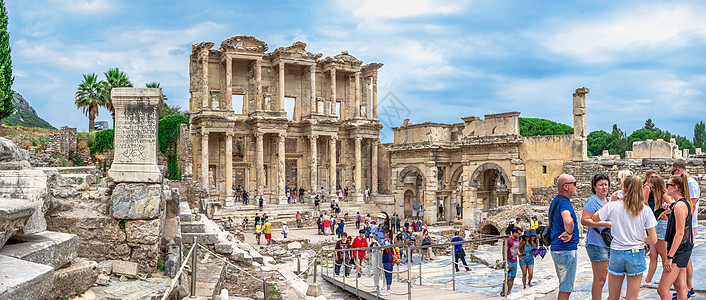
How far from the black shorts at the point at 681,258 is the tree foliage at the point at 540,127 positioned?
65.4m

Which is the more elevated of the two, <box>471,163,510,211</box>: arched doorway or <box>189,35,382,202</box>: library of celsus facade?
<box>189,35,382,202</box>: library of celsus facade

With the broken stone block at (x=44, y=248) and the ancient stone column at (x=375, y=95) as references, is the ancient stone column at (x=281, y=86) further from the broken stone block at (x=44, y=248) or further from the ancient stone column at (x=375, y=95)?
the broken stone block at (x=44, y=248)

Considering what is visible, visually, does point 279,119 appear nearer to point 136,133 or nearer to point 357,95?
point 357,95

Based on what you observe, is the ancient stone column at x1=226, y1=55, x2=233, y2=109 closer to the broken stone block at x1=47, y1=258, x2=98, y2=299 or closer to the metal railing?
the metal railing

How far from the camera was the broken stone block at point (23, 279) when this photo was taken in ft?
12.3

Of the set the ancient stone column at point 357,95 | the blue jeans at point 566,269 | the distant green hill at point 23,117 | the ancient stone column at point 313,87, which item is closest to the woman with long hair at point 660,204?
the blue jeans at point 566,269

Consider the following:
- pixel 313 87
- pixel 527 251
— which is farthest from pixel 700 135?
pixel 527 251

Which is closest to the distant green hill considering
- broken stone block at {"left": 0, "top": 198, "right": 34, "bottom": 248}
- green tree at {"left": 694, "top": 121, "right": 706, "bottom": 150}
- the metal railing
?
the metal railing

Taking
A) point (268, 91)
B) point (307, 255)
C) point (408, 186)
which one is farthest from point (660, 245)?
point (268, 91)

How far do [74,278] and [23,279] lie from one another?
1392mm

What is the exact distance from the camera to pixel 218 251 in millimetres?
12672

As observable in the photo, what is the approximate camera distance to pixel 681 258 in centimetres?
580

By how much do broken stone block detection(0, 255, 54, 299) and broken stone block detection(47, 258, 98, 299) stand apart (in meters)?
0.65

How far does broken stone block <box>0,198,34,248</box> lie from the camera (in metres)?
4.19
